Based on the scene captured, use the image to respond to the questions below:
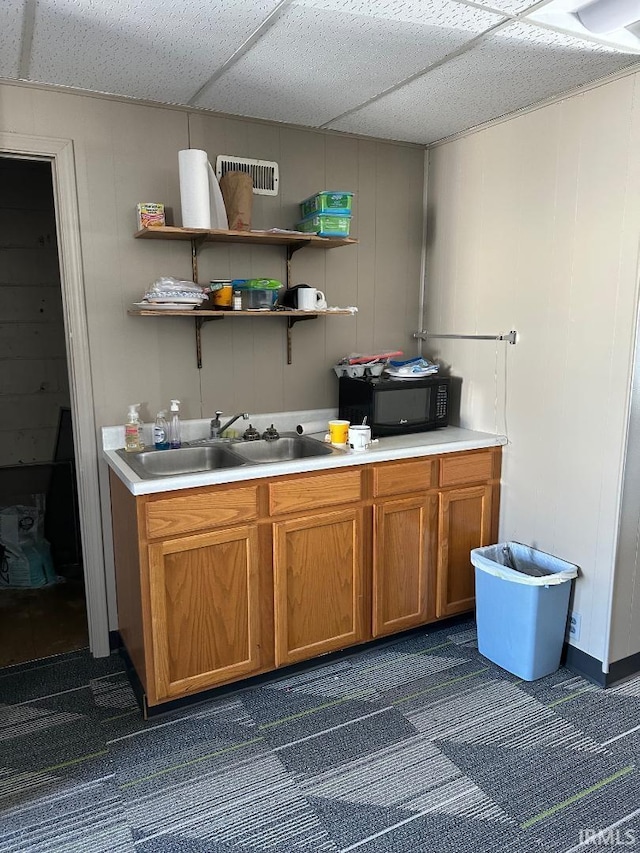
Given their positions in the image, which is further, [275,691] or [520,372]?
[520,372]

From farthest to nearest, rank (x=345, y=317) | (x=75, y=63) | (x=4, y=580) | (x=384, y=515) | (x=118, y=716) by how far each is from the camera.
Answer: (x=4, y=580) < (x=345, y=317) < (x=384, y=515) < (x=118, y=716) < (x=75, y=63)

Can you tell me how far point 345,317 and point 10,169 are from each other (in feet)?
6.88

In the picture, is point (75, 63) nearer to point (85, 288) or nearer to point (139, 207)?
point (139, 207)

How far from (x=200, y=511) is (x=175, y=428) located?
0.57 m

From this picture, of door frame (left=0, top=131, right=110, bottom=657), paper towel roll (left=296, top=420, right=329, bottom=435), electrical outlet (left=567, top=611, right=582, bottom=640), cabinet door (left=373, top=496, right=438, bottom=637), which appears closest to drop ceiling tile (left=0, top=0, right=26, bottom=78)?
door frame (left=0, top=131, right=110, bottom=657)

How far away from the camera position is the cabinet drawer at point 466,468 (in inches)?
108

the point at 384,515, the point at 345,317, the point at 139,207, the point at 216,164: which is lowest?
the point at 384,515

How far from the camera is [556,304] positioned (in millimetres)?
2529

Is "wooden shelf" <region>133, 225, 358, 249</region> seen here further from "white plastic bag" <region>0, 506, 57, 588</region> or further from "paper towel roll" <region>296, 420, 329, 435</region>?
"white plastic bag" <region>0, 506, 57, 588</region>

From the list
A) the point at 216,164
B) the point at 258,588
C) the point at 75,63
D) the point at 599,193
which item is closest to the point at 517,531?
the point at 258,588

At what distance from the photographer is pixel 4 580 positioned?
132 inches

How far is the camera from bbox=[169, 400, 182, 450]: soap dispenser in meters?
2.62

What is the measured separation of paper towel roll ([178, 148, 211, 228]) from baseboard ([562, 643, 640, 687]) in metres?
2.27

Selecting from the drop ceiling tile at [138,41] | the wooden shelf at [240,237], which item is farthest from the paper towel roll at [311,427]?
the drop ceiling tile at [138,41]
